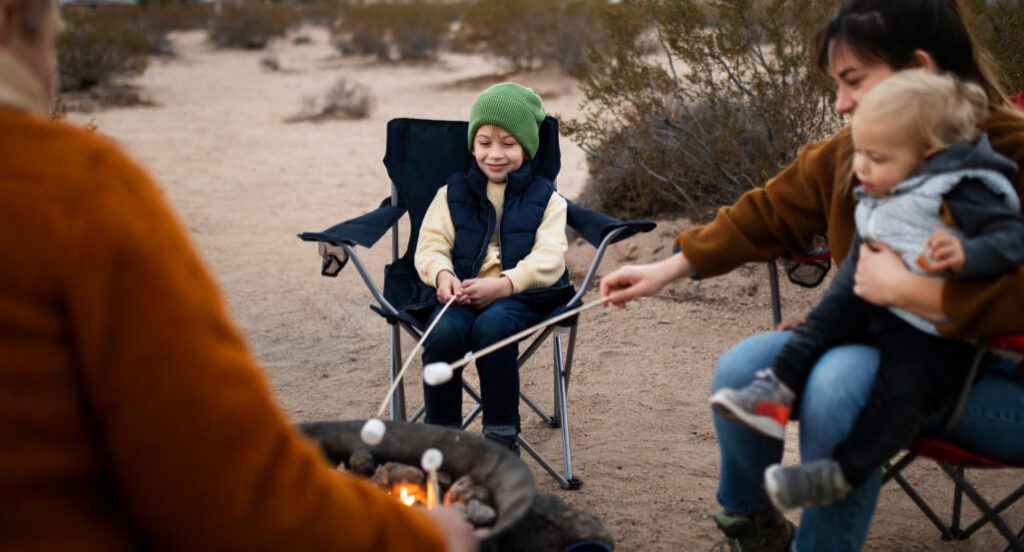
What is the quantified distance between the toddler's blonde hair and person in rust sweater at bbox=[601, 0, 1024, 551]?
218 mm

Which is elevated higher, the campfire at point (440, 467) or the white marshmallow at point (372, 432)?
the white marshmallow at point (372, 432)

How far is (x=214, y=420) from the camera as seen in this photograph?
1.02 meters

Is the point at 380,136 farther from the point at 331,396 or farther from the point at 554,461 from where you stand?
the point at 554,461

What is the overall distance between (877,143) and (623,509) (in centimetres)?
144

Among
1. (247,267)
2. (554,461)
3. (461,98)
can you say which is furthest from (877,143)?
(461,98)

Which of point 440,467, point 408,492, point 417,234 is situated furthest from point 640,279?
point 417,234

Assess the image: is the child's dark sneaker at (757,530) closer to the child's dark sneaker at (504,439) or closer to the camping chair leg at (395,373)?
the child's dark sneaker at (504,439)

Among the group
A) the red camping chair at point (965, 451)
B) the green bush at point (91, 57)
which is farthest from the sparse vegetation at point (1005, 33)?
the green bush at point (91, 57)

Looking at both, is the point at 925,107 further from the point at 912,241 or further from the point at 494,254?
the point at 494,254

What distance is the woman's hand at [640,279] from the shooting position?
94.3 inches

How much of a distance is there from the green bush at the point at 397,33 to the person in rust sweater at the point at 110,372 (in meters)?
19.1

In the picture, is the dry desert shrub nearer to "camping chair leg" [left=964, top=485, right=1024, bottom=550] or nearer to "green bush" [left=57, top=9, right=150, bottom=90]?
"green bush" [left=57, top=9, right=150, bottom=90]

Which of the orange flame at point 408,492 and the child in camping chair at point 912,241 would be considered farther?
the orange flame at point 408,492

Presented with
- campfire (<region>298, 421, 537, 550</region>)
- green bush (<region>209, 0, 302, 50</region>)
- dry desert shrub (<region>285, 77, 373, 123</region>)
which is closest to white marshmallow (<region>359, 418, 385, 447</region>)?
campfire (<region>298, 421, 537, 550</region>)
